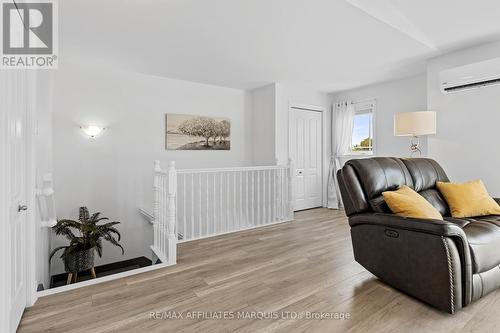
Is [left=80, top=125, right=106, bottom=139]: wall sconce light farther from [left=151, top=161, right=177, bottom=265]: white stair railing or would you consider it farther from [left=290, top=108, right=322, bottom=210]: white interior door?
[left=290, top=108, right=322, bottom=210]: white interior door

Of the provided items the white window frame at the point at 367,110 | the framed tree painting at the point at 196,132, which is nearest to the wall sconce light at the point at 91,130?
the framed tree painting at the point at 196,132

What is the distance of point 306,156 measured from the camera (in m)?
5.41

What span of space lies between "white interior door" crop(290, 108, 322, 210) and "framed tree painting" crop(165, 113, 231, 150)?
4.36 feet

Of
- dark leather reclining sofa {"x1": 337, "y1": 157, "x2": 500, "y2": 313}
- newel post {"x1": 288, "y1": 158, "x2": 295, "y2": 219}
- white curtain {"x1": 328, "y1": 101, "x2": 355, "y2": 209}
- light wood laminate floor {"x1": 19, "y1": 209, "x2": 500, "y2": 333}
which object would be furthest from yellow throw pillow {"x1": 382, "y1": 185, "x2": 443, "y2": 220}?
white curtain {"x1": 328, "y1": 101, "x2": 355, "y2": 209}

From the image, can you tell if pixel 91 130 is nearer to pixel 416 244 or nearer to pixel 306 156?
pixel 306 156

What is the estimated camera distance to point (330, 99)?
18.5 feet

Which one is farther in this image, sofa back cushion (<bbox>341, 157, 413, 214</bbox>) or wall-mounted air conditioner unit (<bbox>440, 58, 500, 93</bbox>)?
wall-mounted air conditioner unit (<bbox>440, 58, 500, 93</bbox>)

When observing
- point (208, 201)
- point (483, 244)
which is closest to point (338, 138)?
point (208, 201)

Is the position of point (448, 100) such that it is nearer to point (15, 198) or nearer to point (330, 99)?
point (330, 99)

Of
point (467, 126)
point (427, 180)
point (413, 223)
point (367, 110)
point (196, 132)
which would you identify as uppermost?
point (367, 110)

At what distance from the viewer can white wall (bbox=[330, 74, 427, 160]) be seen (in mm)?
4305

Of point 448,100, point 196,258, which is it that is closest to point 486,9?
point 448,100

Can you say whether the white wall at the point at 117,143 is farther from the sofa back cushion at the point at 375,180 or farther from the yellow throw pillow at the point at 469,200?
the yellow throw pillow at the point at 469,200

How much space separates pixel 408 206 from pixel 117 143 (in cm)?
389
